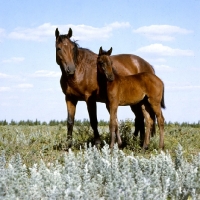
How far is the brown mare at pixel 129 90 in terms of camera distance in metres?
9.72

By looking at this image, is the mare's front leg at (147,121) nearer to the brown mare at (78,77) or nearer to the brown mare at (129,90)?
the brown mare at (129,90)

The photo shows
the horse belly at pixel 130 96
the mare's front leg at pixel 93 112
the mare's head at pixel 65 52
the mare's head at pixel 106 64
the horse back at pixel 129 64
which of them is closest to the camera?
the mare's head at pixel 106 64

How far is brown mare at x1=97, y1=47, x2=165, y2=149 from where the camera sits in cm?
972

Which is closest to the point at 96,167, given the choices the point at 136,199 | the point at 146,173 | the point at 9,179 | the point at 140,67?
the point at 146,173

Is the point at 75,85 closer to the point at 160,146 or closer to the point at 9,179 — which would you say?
the point at 160,146

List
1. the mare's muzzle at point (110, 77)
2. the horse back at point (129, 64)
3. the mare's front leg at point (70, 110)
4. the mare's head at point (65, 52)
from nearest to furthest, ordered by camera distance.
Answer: the mare's muzzle at point (110, 77), the mare's head at point (65, 52), the mare's front leg at point (70, 110), the horse back at point (129, 64)

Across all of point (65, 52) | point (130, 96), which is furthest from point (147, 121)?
point (65, 52)

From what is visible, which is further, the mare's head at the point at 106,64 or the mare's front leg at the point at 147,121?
the mare's front leg at the point at 147,121

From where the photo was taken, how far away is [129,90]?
10281 mm

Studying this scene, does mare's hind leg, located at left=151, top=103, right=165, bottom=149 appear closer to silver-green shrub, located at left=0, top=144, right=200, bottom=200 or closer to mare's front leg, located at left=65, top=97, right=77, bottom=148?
mare's front leg, located at left=65, top=97, right=77, bottom=148

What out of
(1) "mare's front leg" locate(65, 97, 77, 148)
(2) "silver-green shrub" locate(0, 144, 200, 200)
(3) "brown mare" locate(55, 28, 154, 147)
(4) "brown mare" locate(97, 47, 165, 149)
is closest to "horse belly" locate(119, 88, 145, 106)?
(4) "brown mare" locate(97, 47, 165, 149)

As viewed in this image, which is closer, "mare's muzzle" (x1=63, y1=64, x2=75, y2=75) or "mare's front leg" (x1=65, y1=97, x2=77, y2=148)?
"mare's muzzle" (x1=63, y1=64, x2=75, y2=75)


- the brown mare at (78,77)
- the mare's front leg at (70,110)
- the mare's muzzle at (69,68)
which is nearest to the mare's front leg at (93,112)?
the brown mare at (78,77)

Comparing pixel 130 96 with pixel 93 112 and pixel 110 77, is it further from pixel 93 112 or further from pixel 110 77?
pixel 93 112
